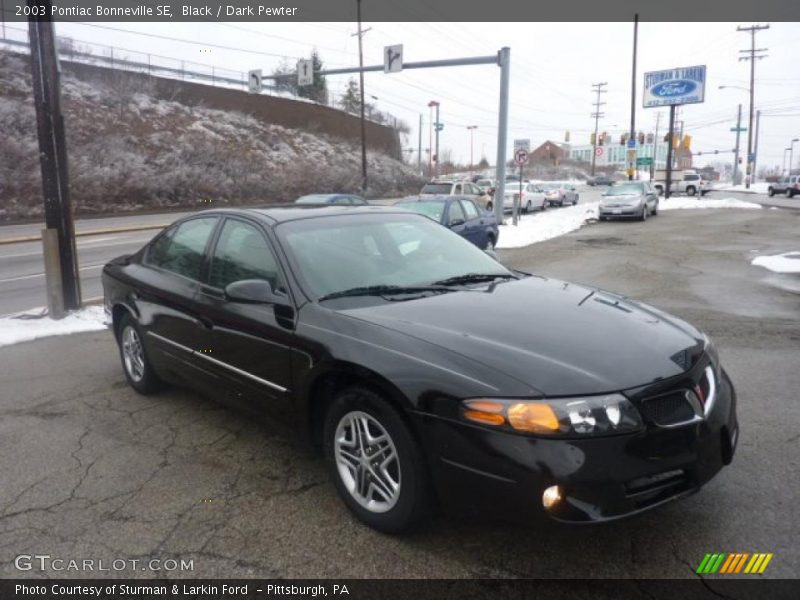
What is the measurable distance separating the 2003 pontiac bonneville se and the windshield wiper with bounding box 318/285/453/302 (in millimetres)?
16

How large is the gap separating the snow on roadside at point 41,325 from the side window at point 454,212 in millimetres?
6510

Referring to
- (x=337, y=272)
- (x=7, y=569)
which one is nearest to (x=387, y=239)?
(x=337, y=272)

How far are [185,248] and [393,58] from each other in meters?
18.0

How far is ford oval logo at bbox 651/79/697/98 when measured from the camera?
1542 inches

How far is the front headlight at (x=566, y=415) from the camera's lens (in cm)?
242

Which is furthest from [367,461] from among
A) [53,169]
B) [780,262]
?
[780,262]

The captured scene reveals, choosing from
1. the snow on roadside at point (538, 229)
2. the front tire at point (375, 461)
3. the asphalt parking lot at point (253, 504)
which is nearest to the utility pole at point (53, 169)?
the asphalt parking lot at point (253, 504)

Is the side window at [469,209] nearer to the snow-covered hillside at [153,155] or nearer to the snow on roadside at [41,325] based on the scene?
the snow on roadside at [41,325]

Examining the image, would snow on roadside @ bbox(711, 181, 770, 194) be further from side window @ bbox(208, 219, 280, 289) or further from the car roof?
side window @ bbox(208, 219, 280, 289)

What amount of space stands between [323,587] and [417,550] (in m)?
0.46

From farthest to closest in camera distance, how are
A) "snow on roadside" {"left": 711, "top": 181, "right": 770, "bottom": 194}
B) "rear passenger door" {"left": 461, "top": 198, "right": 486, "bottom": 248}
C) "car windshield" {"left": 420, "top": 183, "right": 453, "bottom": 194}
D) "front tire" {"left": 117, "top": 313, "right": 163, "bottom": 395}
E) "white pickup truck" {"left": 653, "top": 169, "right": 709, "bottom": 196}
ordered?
"snow on roadside" {"left": 711, "top": 181, "right": 770, "bottom": 194} → "white pickup truck" {"left": 653, "top": 169, "right": 709, "bottom": 196} → "car windshield" {"left": 420, "top": 183, "right": 453, "bottom": 194} → "rear passenger door" {"left": 461, "top": 198, "right": 486, "bottom": 248} → "front tire" {"left": 117, "top": 313, "right": 163, "bottom": 395}

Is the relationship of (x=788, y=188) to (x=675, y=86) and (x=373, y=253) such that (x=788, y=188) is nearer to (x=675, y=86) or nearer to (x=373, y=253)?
(x=675, y=86)

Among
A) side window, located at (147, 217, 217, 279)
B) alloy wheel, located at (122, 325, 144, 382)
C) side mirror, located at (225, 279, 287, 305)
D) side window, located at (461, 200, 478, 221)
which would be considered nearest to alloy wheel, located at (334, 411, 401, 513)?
side mirror, located at (225, 279, 287, 305)

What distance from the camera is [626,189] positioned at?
81.9 feet
